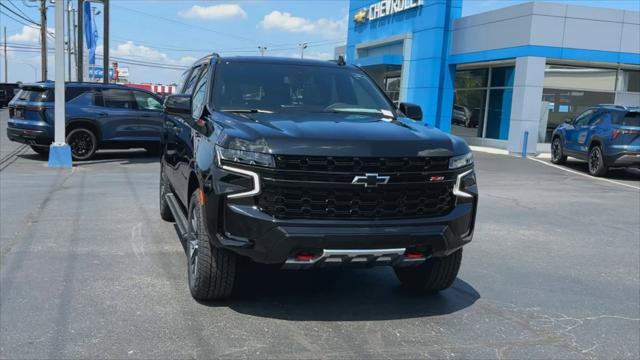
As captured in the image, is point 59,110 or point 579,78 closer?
point 59,110

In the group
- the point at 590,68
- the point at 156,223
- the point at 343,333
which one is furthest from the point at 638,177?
the point at 343,333

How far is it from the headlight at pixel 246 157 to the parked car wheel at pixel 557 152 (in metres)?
15.4

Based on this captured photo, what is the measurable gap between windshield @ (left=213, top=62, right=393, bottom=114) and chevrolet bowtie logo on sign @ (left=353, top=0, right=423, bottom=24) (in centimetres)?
2216

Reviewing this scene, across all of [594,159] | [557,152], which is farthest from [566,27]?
[594,159]

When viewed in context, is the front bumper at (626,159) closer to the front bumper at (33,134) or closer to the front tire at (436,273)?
the front tire at (436,273)

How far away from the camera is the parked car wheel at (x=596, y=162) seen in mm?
14695

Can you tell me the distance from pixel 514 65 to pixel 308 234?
20.7 metres

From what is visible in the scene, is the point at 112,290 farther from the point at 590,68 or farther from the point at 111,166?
the point at 590,68

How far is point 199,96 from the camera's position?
18.6 feet

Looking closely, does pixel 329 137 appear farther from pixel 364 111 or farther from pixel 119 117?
pixel 119 117

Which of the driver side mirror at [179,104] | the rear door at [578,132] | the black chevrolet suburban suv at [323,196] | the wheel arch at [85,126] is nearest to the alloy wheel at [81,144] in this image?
the wheel arch at [85,126]

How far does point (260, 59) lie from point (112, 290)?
2.46 metres

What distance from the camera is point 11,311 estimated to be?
4445mm

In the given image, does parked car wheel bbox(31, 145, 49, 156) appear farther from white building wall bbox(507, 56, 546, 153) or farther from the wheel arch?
white building wall bbox(507, 56, 546, 153)
